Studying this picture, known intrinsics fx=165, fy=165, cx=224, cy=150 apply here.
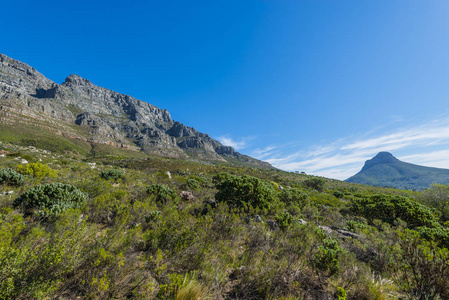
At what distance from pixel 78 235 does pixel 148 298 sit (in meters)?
1.81

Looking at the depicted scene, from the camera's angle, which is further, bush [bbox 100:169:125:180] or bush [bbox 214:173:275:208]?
bush [bbox 100:169:125:180]

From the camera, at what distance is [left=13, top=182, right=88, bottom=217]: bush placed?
16.7 ft

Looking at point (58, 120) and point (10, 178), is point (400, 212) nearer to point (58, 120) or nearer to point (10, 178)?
point (10, 178)

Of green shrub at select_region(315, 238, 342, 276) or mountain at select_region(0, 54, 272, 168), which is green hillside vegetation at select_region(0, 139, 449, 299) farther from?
mountain at select_region(0, 54, 272, 168)

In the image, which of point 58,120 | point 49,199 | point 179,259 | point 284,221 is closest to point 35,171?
point 49,199

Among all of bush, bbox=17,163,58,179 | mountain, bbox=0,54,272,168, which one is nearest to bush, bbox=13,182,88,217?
bush, bbox=17,163,58,179

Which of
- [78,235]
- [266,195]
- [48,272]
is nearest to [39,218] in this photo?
[78,235]

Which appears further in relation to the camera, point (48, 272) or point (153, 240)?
point (153, 240)

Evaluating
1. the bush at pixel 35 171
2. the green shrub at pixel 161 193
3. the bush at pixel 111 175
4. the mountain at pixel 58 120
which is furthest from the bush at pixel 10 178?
the mountain at pixel 58 120

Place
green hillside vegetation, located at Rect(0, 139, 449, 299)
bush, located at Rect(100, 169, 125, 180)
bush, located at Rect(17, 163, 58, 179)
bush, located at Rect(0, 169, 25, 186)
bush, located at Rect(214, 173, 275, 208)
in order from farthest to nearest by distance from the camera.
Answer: bush, located at Rect(100, 169, 125, 180)
bush, located at Rect(17, 163, 58, 179)
bush, located at Rect(214, 173, 275, 208)
bush, located at Rect(0, 169, 25, 186)
green hillside vegetation, located at Rect(0, 139, 449, 299)

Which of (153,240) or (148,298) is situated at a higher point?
(153,240)

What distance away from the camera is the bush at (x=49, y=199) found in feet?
16.7

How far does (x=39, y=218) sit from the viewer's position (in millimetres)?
4363

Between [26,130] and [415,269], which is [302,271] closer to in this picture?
[415,269]
